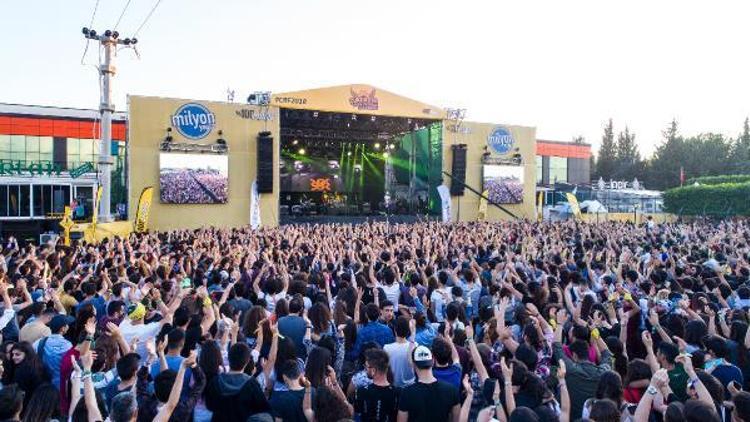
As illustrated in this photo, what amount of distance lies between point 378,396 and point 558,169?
52764 mm

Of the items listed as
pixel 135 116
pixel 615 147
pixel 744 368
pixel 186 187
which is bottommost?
pixel 744 368

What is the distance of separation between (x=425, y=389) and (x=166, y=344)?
2062mm

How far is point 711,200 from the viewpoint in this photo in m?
32.8

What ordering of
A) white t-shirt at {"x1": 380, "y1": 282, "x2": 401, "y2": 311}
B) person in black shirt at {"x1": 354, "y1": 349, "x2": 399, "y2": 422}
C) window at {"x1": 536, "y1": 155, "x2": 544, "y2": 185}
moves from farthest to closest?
1. window at {"x1": 536, "y1": 155, "x2": 544, "y2": 185}
2. white t-shirt at {"x1": 380, "y1": 282, "x2": 401, "y2": 311}
3. person in black shirt at {"x1": 354, "y1": 349, "x2": 399, "y2": 422}

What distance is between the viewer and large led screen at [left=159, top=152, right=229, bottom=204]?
23094 mm

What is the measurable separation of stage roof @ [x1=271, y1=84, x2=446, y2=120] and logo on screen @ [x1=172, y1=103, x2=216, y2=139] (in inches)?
118

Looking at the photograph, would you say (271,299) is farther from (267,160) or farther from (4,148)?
(4,148)

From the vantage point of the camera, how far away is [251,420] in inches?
123

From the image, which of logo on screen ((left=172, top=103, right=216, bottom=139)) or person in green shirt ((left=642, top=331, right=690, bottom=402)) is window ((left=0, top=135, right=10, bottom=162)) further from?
person in green shirt ((left=642, top=331, right=690, bottom=402))

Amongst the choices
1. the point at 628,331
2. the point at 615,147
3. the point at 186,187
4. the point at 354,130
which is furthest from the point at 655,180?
the point at 628,331

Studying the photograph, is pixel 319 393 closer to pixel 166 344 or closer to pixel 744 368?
pixel 166 344

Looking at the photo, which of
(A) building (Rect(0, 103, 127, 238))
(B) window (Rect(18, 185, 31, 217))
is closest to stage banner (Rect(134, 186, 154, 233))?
(A) building (Rect(0, 103, 127, 238))

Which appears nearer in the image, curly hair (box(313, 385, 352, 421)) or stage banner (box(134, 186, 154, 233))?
curly hair (box(313, 385, 352, 421))

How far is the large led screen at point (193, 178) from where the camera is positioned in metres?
23.1
